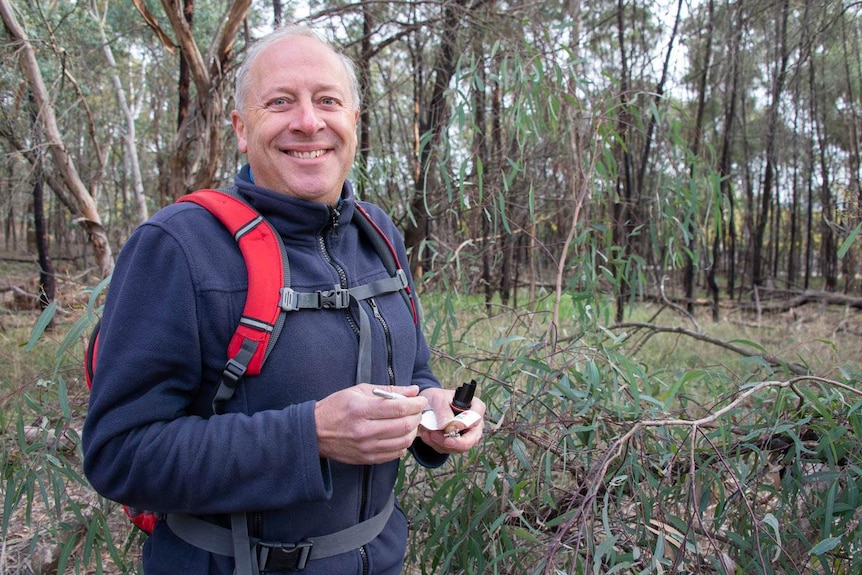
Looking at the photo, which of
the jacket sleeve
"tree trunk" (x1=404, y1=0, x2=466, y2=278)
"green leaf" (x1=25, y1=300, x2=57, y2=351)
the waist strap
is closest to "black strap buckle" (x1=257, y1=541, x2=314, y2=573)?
the waist strap

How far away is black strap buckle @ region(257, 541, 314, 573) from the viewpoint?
3.29ft

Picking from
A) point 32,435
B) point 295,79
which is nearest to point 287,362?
point 295,79

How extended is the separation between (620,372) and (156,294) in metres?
1.25

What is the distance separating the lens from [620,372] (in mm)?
1739

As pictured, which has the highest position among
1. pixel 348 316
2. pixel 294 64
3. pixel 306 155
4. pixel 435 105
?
pixel 435 105

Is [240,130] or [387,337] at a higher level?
[240,130]

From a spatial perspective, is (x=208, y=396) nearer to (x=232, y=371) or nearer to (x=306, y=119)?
(x=232, y=371)

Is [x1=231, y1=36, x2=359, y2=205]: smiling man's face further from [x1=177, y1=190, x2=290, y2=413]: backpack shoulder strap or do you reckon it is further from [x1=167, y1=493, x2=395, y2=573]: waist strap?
[x1=167, y1=493, x2=395, y2=573]: waist strap

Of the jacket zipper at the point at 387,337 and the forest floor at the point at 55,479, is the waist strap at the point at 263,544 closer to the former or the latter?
the jacket zipper at the point at 387,337

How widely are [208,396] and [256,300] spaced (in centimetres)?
17

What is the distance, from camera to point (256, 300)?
971mm

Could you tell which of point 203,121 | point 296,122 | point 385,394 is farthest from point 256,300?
point 203,121

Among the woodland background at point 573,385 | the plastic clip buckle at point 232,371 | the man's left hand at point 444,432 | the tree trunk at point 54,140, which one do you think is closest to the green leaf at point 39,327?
the woodland background at point 573,385

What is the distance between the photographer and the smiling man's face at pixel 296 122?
113 cm
